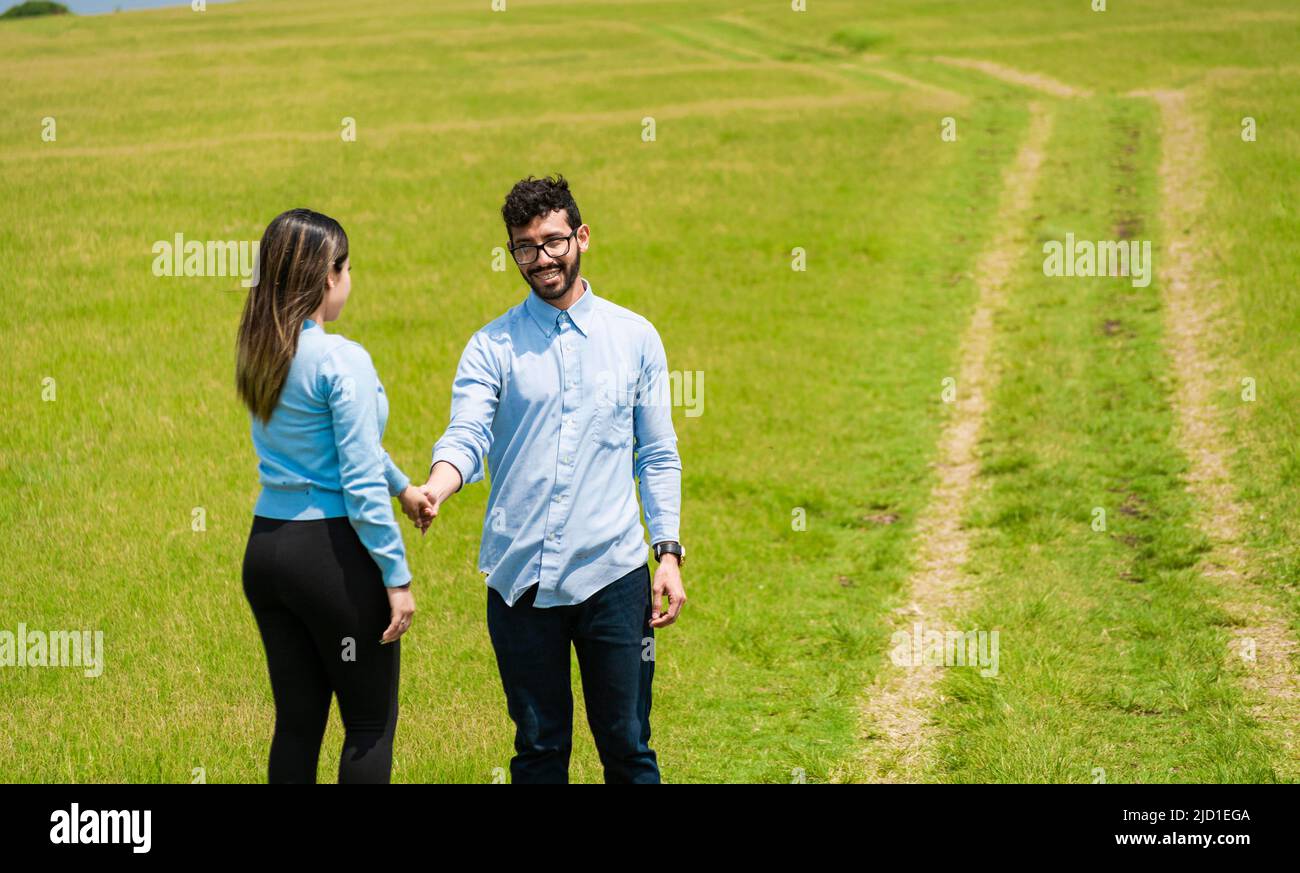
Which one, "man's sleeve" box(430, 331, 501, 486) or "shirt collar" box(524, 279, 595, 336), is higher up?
"shirt collar" box(524, 279, 595, 336)

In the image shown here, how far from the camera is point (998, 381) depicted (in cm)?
1631

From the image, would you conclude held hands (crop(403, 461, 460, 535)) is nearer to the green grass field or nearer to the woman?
the woman

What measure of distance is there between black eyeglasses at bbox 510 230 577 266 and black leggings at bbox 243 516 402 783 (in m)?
1.32

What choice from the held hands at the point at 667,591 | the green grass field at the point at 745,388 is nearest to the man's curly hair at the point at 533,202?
the held hands at the point at 667,591

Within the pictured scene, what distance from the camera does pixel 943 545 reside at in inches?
460

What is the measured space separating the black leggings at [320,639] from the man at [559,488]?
408 mm

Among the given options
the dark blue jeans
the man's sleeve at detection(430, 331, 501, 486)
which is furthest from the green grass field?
the man's sleeve at detection(430, 331, 501, 486)

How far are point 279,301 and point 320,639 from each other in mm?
1341

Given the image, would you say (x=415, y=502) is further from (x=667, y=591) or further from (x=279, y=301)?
(x=667, y=591)

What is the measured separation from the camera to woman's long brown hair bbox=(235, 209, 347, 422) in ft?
14.9

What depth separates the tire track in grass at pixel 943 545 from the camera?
7.92 metres

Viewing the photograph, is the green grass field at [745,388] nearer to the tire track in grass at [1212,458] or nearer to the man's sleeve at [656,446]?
the tire track in grass at [1212,458]

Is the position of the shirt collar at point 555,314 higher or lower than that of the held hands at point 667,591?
higher

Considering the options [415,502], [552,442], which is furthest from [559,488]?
[415,502]
